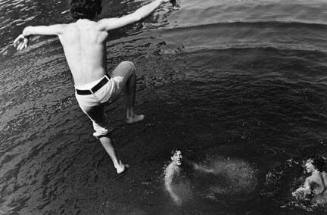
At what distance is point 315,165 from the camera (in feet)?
25.7

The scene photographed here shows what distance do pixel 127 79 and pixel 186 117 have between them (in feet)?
9.96

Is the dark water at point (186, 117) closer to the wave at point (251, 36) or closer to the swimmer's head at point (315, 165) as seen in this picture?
the wave at point (251, 36)

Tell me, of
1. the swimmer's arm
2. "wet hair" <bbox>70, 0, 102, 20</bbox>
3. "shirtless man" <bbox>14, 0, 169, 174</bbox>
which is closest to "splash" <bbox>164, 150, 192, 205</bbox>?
the swimmer's arm

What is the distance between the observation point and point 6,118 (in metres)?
12.0

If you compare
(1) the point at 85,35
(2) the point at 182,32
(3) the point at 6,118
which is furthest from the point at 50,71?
(1) the point at 85,35

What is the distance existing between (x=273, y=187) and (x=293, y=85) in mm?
4189

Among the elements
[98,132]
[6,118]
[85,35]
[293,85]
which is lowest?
[6,118]

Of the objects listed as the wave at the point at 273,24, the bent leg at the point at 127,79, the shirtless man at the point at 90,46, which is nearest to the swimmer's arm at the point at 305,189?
the bent leg at the point at 127,79

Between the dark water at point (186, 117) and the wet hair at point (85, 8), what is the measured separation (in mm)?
3850

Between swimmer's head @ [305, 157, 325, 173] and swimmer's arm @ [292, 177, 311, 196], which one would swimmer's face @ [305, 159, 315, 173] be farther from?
swimmer's arm @ [292, 177, 311, 196]

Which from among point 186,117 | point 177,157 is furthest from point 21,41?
point 186,117

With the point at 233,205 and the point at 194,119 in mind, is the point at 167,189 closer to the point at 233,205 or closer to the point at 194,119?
the point at 233,205

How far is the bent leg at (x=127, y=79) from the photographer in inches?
298

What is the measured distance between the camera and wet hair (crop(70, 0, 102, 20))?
6895 millimetres
